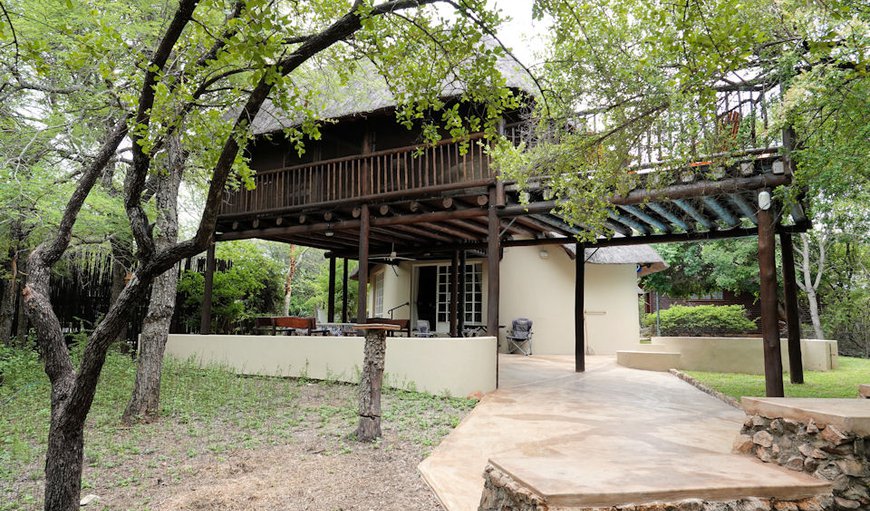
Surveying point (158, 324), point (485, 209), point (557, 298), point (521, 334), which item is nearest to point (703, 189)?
point (485, 209)

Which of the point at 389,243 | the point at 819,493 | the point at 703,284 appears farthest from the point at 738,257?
the point at 819,493

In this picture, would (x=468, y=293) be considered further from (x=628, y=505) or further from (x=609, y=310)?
(x=628, y=505)

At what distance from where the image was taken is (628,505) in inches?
93.4

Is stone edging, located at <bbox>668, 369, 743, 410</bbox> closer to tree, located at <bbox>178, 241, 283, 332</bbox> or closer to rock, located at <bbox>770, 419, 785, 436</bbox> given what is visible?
rock, located at <bbox>770, 419, 785, 436</bbox>

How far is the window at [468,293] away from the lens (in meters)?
13.1

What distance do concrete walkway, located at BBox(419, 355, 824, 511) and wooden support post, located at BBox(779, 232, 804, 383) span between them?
1.77m

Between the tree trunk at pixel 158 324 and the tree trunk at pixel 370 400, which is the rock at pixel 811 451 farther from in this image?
the tree trunk at pixel 158 324

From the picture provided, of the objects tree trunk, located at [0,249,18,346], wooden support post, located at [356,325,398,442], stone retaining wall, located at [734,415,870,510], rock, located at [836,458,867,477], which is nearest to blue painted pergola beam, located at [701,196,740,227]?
stone retaining wall, located at [734,415,870,510]

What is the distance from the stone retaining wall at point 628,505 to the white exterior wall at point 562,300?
10.2 metres

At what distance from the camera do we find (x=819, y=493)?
2.76 m

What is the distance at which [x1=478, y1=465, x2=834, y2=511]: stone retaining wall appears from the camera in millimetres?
2377

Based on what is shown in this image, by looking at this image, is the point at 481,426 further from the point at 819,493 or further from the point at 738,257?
the point at 738,257

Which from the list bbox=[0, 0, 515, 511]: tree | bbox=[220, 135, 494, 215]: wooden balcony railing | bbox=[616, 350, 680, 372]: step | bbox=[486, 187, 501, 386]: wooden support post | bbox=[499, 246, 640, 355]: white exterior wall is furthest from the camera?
bbox=[499, 246, 640, 355]: white exterior wall

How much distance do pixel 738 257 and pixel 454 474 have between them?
15.9 metres
